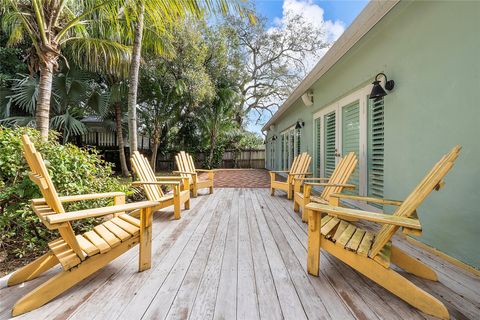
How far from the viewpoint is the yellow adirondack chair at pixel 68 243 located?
128 cm

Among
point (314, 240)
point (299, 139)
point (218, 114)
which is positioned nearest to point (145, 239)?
point (314, 240)

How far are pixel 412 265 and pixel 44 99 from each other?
449 centimetres

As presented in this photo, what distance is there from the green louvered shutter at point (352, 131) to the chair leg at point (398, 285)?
250 centimetres

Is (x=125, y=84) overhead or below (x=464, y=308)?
overhead

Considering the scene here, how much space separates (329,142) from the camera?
4.77 meters

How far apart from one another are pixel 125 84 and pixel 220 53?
488cm

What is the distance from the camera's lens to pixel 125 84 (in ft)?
24.9

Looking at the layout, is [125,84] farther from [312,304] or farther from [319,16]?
[319,16]

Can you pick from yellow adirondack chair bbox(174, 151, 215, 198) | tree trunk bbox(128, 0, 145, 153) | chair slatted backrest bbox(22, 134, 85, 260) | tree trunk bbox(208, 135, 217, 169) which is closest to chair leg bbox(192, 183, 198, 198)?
yellow adirondack chair bbox(174, 151, 215, 198)

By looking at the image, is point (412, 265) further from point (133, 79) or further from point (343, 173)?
point (133, 79)

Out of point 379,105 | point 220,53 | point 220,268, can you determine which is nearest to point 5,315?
point 220,268

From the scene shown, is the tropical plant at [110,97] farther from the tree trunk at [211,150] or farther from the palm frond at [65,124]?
the tree trunk at [211,150]

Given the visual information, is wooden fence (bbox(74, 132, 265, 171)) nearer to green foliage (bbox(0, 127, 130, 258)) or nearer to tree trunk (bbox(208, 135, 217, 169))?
tree trunk (bbox(208, 135, 217, 169))

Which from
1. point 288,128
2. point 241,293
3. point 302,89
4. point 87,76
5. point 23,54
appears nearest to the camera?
point 241,293
